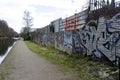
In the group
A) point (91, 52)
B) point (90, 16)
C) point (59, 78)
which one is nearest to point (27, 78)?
point (59, 78)

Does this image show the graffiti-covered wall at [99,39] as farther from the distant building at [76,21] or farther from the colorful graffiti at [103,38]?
the distant building at [76,21]

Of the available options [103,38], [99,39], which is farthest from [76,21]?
[103,38]

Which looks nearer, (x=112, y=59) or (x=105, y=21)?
(x=112, y=59)

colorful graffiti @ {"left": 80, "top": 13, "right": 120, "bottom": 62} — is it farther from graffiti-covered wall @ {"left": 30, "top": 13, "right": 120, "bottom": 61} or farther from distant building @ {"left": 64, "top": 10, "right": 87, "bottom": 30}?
distant building @ {"left": 64, "top": 10, "right": 87, "bottom": 30}

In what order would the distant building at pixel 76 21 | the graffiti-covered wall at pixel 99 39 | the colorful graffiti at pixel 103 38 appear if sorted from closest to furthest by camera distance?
1. the colorful graffiti at pixel 103 38
2. the graffiti-covered wall at pixel 99 39
3. the distant building at pixel 76 21

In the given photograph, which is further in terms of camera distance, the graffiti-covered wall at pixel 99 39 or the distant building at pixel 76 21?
the distant building at pixel 76 21

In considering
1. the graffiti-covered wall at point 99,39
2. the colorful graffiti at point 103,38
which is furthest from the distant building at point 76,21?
the colorful graffiti at point 103,38

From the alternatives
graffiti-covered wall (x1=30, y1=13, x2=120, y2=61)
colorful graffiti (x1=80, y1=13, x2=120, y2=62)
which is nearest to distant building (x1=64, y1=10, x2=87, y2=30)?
graffiti-covered wall (x1=30, y1=13, x2=120, y2=61)

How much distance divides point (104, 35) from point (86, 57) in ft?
10.7

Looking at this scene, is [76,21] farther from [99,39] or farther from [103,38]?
[103,38]

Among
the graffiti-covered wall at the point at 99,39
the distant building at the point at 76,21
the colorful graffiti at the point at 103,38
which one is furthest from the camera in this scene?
the distant building at the point at 76,21

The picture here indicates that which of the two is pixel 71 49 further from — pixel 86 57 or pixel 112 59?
pixel 112 59

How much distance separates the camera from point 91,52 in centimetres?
1716

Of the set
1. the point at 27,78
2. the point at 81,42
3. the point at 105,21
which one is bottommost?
the point at 27,78
